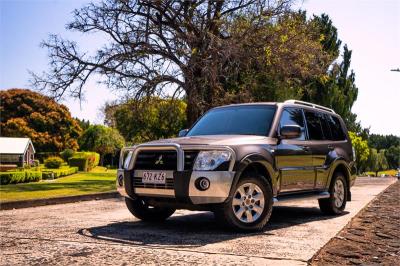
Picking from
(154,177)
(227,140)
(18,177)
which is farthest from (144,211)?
(18,177)

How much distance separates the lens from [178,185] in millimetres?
5973

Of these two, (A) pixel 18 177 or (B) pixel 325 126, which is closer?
(B) pixel 325 126

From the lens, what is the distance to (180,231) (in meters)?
6.36

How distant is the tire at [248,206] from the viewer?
607 cm

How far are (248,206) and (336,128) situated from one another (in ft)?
11.9

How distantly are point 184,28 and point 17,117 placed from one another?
53.3 metres

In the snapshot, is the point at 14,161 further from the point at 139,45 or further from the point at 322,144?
the point at 322,144

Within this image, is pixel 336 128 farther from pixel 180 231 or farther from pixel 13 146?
pixel 13 146

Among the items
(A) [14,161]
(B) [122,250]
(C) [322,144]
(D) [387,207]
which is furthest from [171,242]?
(A) [14,161]

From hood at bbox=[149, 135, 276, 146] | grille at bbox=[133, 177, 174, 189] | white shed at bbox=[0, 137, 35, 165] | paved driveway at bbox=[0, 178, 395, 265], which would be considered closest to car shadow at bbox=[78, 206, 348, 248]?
paved driveway at bbox=[0, 178, 395, 265]

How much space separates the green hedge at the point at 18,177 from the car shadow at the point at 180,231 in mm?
22588

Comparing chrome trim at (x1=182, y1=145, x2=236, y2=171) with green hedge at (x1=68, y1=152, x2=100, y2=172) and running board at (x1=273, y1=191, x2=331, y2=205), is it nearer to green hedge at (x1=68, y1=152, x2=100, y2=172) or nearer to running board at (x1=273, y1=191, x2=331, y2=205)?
running board at (x1=273, y1=191, x2=331, y2=205)

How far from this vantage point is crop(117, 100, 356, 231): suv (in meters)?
5.99

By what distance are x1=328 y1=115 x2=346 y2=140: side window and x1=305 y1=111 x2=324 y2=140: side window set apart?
51 cm
